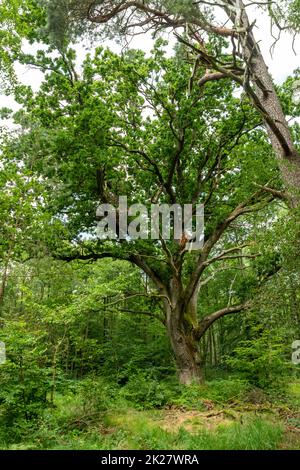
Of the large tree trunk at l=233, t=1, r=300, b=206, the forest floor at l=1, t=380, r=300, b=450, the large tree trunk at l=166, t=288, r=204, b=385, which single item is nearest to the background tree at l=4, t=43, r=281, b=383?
the large tree trunk at l=166, t=288, r=204, b=385

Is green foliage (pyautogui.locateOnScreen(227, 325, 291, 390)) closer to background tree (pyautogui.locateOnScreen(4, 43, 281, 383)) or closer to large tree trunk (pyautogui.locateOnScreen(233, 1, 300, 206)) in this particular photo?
background tree (pyautogui.locateOnScreen(4, 43, 281, 383))

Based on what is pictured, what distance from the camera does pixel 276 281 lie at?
5.93 metres

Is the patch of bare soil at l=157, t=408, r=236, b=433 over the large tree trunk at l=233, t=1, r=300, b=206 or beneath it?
beneath

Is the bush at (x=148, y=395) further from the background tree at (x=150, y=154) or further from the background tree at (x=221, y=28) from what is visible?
the background tree at (x=221, y=28)

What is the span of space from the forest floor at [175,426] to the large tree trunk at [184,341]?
1.92m

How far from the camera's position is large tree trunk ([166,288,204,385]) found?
1136cm

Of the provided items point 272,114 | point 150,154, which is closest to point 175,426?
point 272,114

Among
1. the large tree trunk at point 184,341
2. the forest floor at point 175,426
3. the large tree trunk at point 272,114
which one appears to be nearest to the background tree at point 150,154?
the large tree trunk at point 184,341

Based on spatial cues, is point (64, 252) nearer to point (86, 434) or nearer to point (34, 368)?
point (34, 368)

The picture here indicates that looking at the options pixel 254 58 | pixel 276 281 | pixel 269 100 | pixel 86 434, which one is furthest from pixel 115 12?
pixel 86 434

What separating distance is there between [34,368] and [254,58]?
7760 millimetres

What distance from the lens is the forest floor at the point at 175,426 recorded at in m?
5.57

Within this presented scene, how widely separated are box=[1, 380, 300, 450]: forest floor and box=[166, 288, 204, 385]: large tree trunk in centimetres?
192

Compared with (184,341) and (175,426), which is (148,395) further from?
(175,426)
